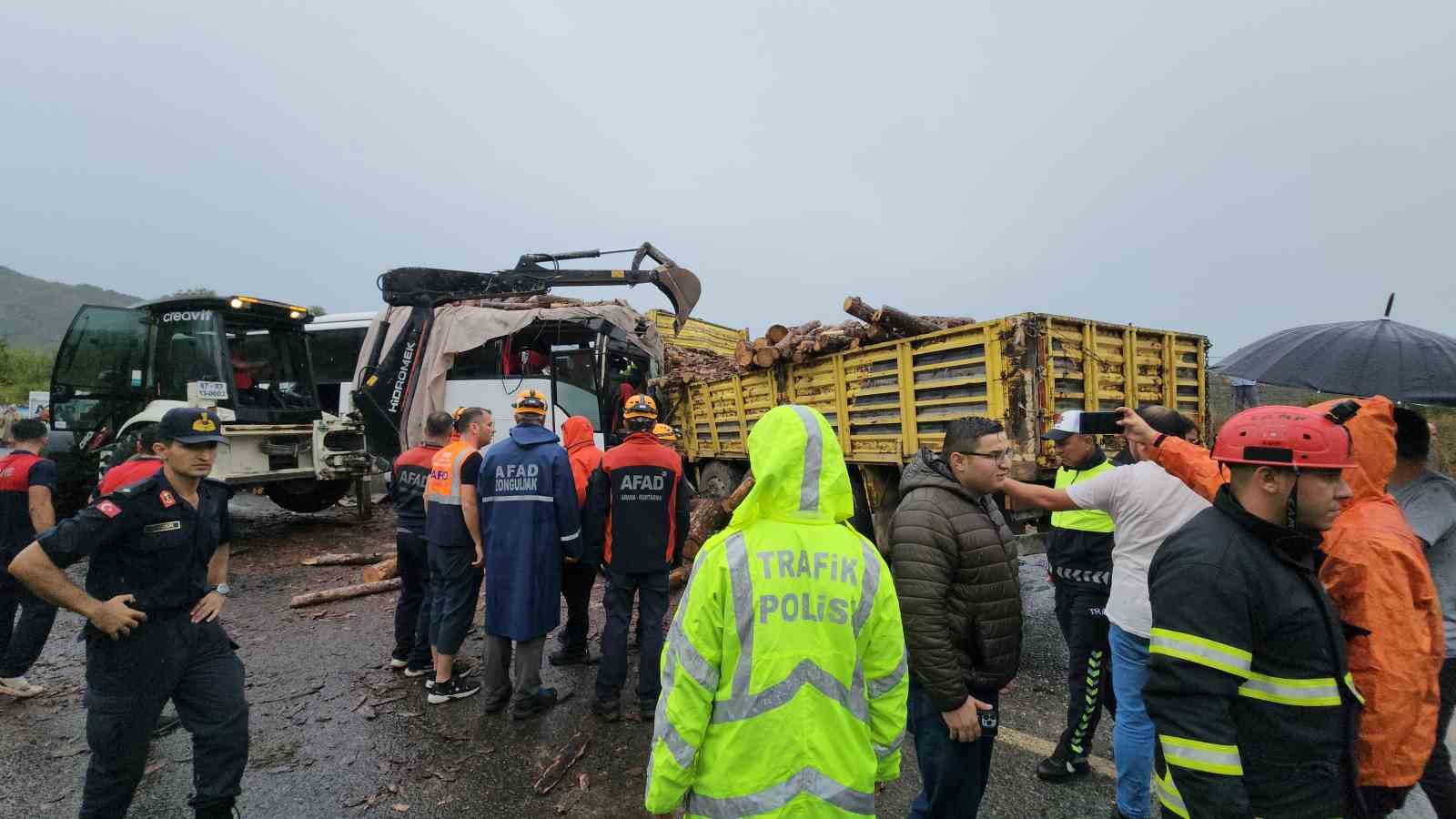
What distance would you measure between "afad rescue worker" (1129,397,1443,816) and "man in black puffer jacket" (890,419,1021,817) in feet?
2.83

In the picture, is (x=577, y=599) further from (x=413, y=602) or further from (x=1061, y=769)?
(x=1061, y=769)

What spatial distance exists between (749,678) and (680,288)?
1002cm

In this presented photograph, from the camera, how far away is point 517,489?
3855mm

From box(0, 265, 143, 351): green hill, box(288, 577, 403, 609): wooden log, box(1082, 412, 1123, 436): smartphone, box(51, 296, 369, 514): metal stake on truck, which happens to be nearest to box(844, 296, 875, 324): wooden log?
box(1082, 412, 1123, 436): smartphone

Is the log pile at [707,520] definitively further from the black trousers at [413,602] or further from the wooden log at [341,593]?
the wooden log at [341,593]

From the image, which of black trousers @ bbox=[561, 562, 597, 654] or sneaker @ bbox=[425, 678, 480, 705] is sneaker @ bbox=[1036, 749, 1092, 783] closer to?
black trousers @ bbox=[561, 562, 597, 654]

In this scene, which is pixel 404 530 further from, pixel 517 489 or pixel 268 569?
pixel 268 569

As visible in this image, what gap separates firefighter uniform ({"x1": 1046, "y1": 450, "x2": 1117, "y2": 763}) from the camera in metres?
2.99

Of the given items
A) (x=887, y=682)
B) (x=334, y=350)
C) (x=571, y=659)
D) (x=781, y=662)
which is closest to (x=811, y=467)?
(x=781, y=662)

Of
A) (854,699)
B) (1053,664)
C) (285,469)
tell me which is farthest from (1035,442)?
(285,469)

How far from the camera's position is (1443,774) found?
2.21 metres

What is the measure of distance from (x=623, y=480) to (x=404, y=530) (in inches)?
71.1

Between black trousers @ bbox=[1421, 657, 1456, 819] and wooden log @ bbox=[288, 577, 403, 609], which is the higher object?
black trousers @ bbox=[1421, 657, 1456, 819]

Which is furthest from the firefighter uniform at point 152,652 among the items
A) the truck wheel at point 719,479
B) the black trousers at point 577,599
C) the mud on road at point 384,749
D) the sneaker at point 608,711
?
the truck wheel at point 719,479
